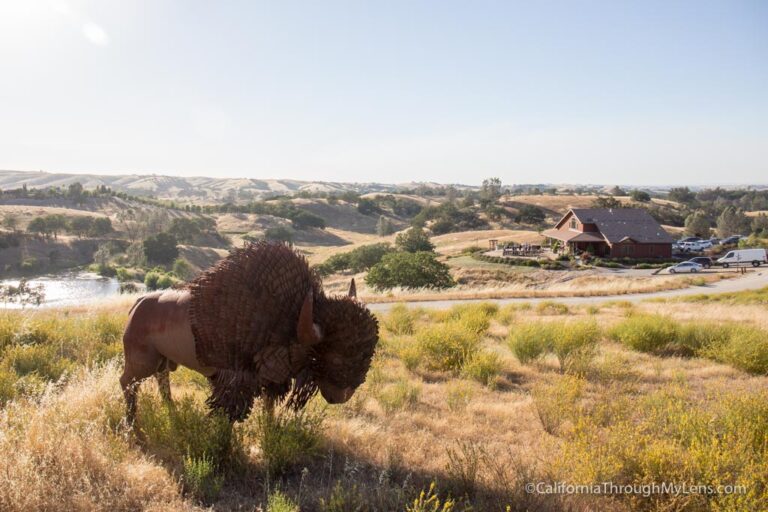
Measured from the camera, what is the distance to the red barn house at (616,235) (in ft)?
168

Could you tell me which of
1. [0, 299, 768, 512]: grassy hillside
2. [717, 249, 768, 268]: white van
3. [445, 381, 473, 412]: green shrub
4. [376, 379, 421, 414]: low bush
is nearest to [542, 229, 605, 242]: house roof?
[717, 249, 768, 268]: white van

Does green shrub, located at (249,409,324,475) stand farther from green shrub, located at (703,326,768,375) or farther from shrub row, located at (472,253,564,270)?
shrub row, located at (472,253,564,270)

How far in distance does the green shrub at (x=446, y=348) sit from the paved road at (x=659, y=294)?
10.3 m

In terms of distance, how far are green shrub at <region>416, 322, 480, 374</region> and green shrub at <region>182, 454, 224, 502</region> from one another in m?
5.29

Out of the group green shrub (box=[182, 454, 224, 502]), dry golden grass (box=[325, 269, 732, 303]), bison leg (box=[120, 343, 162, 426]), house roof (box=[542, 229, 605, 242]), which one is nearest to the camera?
green shrub (box=[182, 454, 224, 502])

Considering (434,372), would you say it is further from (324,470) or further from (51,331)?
(51,331)

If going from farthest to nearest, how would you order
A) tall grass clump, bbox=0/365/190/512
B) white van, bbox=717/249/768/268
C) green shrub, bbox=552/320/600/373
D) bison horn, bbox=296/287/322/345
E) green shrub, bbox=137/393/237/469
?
white van, bbox=717/249/768/268 → green shrub, bbox=552/320/600/373 → green shrub, bbox=137/393/237/469 → bison horn, bbox=296/287/322/345 → tall grass clump, bbox=0/365/190/512

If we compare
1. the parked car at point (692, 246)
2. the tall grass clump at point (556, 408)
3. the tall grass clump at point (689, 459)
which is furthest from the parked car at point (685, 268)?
the tall grass clump at point (689, 459)

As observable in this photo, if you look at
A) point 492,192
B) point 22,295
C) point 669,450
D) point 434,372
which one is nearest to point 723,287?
point 434,372

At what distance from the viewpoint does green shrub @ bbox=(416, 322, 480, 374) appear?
8.74m

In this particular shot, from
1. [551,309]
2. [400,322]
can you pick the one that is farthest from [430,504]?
[551,309]

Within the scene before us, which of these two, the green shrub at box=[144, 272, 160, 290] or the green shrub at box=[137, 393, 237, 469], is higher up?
the green shrub at box=[137, 393, 237, 469]

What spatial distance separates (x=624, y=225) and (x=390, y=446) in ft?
184

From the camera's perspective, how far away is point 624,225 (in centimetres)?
5328
